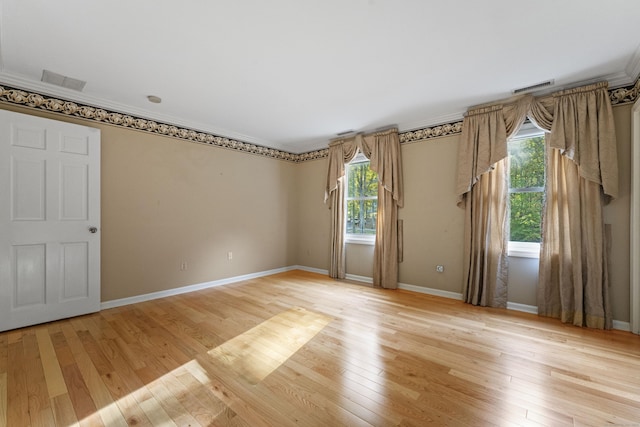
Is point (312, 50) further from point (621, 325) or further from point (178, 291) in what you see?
point (621, 325)

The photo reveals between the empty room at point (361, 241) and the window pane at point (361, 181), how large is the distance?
0.09 metres

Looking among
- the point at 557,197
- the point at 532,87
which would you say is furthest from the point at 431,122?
the point at 557,197

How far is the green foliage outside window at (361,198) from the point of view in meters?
4.78

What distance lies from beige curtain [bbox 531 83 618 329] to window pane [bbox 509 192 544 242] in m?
0.19

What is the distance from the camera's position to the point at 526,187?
3.33 m

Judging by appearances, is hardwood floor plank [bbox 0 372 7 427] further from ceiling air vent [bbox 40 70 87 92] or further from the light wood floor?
ceiling air vent [bbox 40 70 87 92]

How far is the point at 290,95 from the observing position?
321cm

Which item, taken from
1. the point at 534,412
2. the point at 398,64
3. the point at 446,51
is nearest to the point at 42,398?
the point at 534,412

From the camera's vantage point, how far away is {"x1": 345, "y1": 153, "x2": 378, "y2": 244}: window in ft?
15.7

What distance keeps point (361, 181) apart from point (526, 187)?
8.14ft

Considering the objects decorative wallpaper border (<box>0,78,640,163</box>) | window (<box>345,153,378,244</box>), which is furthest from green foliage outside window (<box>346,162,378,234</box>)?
decorative wallpaper border (<box>0,78,640,163</box>)

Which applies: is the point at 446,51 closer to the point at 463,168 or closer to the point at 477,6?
the point at 477,6

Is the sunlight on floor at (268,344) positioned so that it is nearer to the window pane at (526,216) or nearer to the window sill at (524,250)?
the window sill at (524,250)

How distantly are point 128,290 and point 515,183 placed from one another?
535 cm
